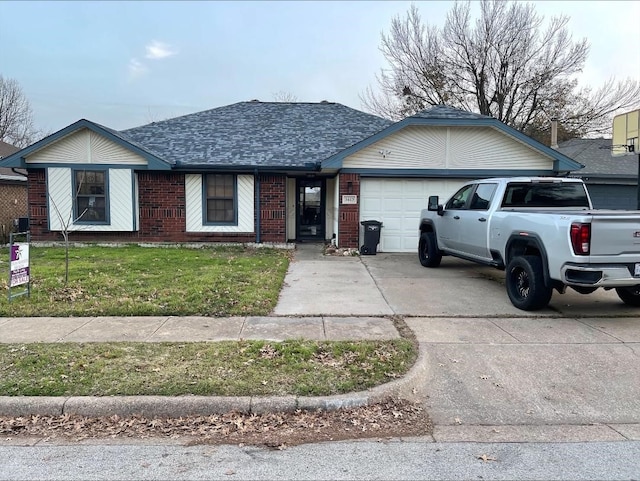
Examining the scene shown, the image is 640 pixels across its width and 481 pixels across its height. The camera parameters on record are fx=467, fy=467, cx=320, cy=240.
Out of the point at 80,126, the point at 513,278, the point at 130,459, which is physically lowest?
the point at 130,459

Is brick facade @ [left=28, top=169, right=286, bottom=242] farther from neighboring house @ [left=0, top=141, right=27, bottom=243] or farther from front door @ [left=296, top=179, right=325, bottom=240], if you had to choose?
neighboring house @ [left=0, top=141, right=27, bottom=243]

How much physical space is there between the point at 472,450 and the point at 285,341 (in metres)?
2.59

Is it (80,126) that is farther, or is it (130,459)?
(80,126)

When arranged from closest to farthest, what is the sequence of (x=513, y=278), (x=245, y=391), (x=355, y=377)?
1. (x=245, y=391)
2. (x=355, y=377)
3. (x=513, y=278)

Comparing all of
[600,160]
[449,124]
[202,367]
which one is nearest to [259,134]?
[449,124]

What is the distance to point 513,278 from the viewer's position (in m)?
7.56

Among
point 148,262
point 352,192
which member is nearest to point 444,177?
point 352,192

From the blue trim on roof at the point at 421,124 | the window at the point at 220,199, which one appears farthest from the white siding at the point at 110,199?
the blue trim on roof at the point at 421,124

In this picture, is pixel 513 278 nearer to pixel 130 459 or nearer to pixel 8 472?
pixel 130 459

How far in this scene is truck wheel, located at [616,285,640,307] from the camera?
744 centimetres

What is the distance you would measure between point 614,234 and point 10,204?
21.7m

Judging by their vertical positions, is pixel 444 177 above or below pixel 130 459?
above

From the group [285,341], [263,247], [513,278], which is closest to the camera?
[285,341]

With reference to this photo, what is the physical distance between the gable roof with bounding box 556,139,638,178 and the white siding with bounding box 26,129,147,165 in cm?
1701
